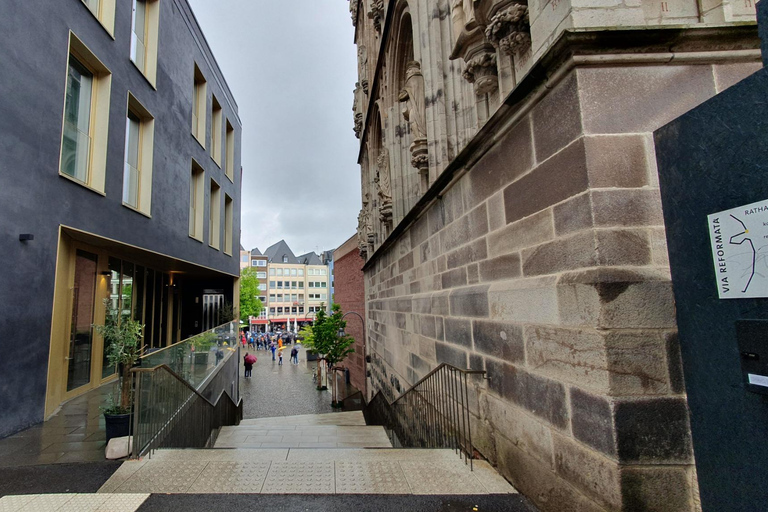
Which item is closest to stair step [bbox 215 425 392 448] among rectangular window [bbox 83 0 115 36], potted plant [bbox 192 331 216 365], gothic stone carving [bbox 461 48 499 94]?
potted plant [bbox 192 331 216 365]

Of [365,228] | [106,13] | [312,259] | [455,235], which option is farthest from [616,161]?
[312,259]

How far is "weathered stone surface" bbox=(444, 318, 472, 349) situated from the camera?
13.6 feet

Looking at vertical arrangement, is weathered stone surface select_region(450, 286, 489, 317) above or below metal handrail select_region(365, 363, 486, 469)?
above

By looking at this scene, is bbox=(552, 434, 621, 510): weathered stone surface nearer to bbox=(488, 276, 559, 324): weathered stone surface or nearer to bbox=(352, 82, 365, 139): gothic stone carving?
bbox=(488, 276, 559, 324): weathered stone surface

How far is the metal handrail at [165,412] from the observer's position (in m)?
4.08

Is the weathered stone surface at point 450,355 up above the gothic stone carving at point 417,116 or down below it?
below

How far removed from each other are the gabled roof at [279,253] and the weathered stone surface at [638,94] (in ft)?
283

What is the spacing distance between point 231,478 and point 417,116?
5540 mm

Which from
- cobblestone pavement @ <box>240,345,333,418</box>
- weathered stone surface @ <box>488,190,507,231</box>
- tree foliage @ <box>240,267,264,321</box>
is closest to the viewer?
weathered stone surface @ <box>488,190,507,231</box>

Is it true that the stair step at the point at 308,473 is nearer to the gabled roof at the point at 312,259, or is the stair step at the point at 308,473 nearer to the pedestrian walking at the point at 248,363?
the pedestrian walking at the point at 248,363

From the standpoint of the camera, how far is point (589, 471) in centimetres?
231

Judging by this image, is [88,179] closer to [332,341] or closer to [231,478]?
[231,478]

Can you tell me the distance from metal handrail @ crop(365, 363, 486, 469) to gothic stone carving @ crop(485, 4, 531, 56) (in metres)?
2.77

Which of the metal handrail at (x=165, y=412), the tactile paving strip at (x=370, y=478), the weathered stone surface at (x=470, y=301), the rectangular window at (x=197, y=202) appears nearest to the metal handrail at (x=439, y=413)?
the weathered stone surface at (x=470, y=301)
